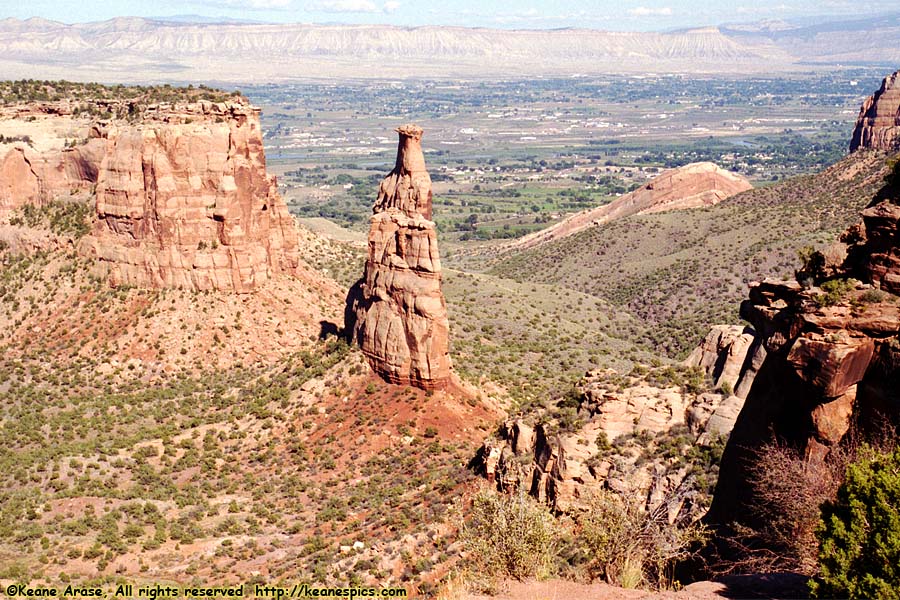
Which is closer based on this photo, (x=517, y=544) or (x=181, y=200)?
(x=517, y=544)

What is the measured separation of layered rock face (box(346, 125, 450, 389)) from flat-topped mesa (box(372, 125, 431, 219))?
11.0 metres

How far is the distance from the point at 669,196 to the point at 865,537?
346ft

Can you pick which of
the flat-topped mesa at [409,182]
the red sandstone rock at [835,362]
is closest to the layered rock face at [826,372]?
the red sandstone rock at [835,362]

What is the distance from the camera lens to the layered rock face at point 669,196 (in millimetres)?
115312

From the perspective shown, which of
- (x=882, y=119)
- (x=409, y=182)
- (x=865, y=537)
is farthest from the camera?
(x=882, y=119)

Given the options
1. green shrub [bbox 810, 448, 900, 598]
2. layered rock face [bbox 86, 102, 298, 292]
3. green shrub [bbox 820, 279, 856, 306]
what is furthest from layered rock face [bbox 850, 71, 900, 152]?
green shrub [bbox 810, 448, 900, 598]

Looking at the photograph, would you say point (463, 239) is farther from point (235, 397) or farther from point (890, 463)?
point (890, 463)

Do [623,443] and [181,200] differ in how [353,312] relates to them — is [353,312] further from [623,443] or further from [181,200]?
[623,443]

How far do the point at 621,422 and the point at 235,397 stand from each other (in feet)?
82.8

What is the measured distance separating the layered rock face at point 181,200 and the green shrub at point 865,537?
42684 millimetres

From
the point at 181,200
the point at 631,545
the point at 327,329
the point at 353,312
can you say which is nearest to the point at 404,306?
the point at 353,312

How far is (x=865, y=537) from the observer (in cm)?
1702

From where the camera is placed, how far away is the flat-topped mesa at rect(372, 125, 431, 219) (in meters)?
56.8

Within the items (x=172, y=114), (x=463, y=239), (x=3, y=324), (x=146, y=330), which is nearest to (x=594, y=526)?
(x=146, y=330)
